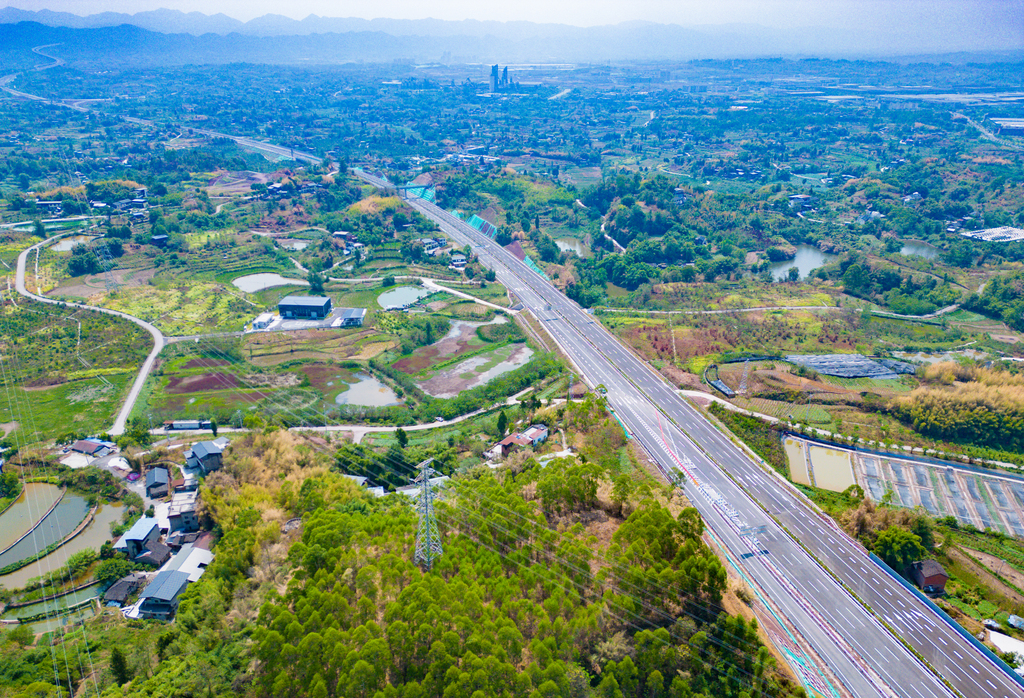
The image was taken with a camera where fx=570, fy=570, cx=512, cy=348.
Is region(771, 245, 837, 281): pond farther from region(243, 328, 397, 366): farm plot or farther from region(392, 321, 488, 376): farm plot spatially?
region(243, 328, 397, 366): farm plot

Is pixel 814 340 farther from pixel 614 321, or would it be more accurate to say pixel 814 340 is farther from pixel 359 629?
pixel 359 629

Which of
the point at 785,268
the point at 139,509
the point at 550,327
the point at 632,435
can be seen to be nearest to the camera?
the point at 139,509

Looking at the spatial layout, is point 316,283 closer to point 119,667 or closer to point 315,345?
point 315,345

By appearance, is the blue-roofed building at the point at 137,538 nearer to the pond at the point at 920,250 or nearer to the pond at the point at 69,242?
the pond at the point at 69,242

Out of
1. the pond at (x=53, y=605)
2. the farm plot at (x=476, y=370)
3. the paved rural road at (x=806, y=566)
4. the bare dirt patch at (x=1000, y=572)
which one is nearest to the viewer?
the paved rural road at (x=806, y=566)

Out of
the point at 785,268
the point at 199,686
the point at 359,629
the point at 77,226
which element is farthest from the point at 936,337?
the point at 77,226

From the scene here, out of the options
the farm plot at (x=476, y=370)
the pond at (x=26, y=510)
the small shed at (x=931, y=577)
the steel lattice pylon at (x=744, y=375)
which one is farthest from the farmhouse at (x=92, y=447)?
the small shed at (x=931, y=577)

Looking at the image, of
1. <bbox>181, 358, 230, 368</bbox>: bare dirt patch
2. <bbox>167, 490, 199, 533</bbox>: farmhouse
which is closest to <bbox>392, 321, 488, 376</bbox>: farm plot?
<bbox>181, 358, 230, 368</bbox>: bare dirt patch
